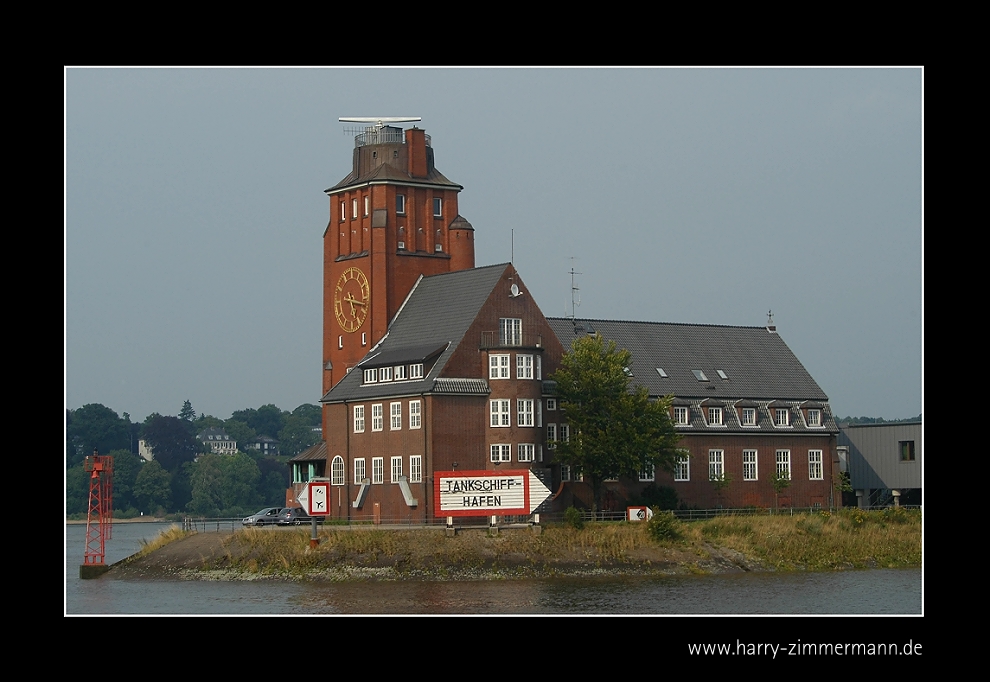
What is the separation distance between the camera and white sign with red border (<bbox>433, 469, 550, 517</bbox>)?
74562 millimetres

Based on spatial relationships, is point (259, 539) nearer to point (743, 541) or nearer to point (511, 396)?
point (511, 396)

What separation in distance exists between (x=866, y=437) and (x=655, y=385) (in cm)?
1719

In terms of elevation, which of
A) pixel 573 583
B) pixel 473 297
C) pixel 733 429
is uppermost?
pixel 473 297

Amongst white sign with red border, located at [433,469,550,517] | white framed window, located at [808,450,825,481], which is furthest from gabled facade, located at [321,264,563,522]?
white framed window, located at [808,450,825,481]

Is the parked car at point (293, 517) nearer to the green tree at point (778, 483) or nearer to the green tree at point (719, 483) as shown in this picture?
the green tree at point (719, 483)

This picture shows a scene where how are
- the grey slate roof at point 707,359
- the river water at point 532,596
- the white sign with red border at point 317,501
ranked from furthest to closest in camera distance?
1. the grey slate roof at point 707,359
2. the white sign with red border at point 317,501
3. the river water at point 532,596

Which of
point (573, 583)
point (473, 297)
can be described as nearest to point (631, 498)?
point (473, 297)

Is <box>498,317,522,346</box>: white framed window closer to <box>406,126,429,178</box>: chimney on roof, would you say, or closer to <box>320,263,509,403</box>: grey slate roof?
<box>320,263,509,403</box>: grey slate roof

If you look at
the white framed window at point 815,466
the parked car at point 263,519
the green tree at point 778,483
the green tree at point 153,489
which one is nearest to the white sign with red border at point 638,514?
the green tree at point 778,483

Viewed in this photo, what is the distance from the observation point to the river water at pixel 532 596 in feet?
190

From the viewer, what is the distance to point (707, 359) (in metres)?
97.3

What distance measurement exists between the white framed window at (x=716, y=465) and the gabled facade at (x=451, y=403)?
41.8 ft

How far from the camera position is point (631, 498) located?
8806cm

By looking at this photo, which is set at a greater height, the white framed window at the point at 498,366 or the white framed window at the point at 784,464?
the white framed window at the point at 498,366
